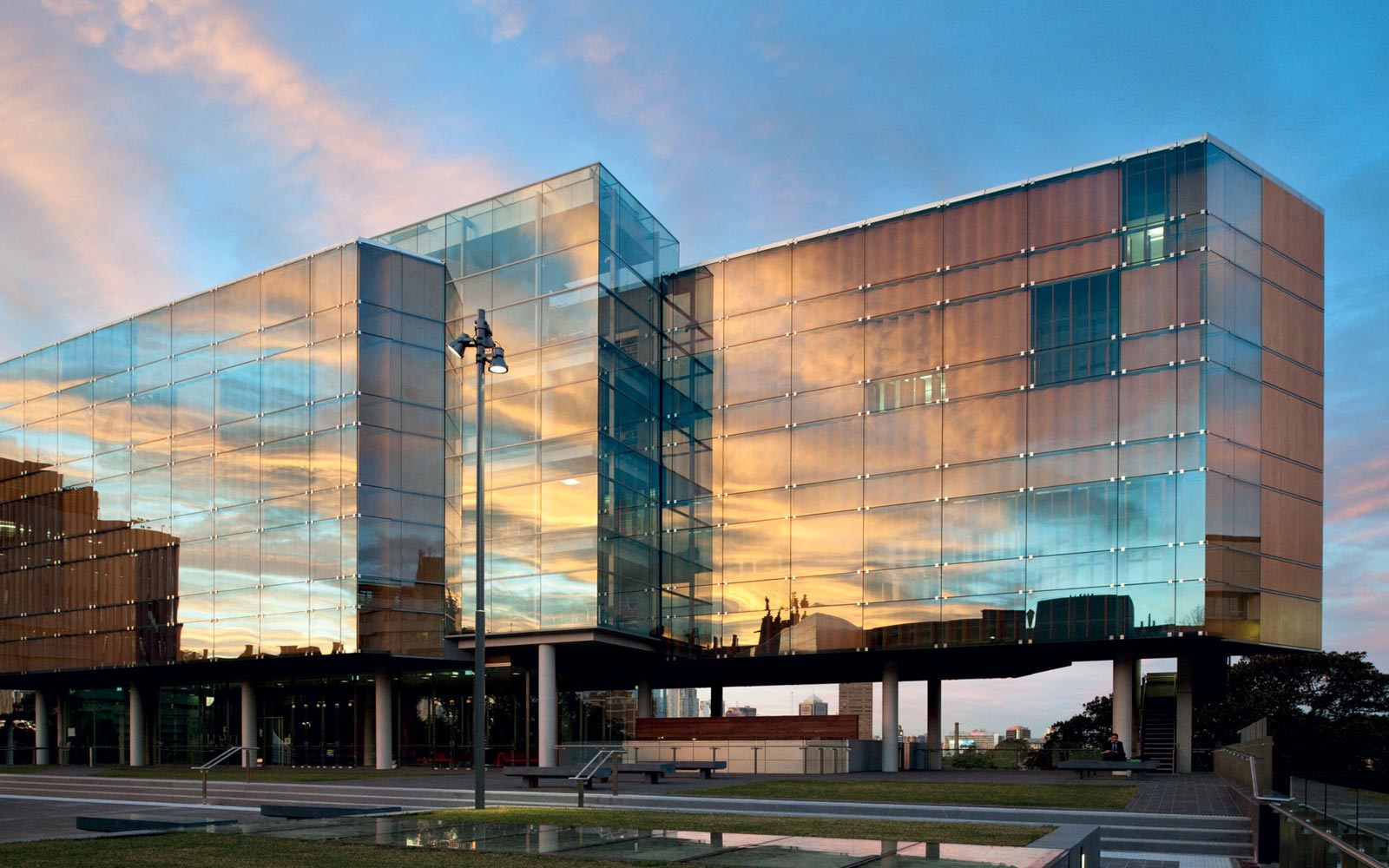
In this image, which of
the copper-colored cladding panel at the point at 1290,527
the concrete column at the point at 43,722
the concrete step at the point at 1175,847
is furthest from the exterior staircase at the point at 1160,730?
the concrete column at the point at 43,722

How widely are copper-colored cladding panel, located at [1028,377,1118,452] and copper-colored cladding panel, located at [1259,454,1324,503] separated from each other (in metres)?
5.15

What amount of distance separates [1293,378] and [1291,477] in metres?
3.33

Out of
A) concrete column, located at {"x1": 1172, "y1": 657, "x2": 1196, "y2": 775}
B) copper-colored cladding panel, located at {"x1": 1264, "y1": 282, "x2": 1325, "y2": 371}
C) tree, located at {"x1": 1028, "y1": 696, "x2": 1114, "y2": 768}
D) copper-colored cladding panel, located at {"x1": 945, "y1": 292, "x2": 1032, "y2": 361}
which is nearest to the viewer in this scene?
copper-colored cladding panel, located at {"x1": 1264, "y1": 282, "x2": 1325, "y2": 371}

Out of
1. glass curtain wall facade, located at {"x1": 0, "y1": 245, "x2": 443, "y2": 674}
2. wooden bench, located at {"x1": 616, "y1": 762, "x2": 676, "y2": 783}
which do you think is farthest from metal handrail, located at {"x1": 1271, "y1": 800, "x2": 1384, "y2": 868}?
glass curtain wall facade, located at {"x1": 0, "y1": 245, "x2": 443, "y2": 674}

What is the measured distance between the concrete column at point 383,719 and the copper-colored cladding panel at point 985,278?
25731mm

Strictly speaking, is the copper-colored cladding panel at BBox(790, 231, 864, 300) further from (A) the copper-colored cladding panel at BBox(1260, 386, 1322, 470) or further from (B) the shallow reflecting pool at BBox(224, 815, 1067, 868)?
(B) the shallow reflecting pool at BBox(224, 815, 1067, 868)

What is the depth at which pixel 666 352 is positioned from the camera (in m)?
44.8

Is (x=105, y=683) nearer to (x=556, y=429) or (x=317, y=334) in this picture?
(x=317, y=334)

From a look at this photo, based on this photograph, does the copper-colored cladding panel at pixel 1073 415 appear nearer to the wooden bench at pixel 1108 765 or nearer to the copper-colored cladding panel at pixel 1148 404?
the copper-colored cladding panel at pixel 1148 404

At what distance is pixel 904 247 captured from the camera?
1583 inches

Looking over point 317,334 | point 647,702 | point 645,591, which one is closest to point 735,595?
point 645,591

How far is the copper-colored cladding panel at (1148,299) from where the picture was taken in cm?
3466

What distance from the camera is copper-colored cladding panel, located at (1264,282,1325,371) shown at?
36250mm

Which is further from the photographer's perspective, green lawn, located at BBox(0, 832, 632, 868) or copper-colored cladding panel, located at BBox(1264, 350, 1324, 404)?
copper-colored cladding panel, located at BBox(1264, 350, 1324, 404)
